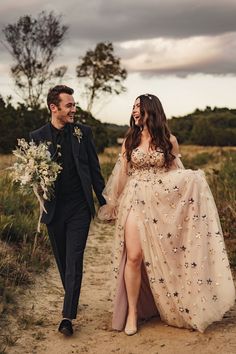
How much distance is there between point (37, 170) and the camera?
5578mm

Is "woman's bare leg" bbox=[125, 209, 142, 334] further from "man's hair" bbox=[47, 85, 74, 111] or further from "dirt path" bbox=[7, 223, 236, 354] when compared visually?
"man's hair" bbox=[47, 85, 74, 111]

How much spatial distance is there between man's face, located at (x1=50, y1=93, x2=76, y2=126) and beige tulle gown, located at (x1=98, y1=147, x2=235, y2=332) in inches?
28.0

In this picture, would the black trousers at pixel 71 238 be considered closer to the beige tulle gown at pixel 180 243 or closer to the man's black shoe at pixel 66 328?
the man's black shoe at pixel 66 328

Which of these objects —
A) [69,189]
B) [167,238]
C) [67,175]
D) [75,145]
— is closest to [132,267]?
[167,238]

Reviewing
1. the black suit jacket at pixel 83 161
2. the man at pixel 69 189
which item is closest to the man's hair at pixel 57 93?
the man at pixel 69 189

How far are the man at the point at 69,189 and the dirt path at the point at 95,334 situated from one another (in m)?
0.23

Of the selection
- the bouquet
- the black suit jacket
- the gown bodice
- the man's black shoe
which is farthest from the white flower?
the man's black shoe

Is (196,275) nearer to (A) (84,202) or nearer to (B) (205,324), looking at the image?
(B) (205,324)

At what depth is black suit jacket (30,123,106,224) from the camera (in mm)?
5645

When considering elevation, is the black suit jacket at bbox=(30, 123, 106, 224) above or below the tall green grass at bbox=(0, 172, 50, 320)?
above

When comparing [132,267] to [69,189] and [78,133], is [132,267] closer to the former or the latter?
[69,189]

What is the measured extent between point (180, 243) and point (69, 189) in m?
1.11

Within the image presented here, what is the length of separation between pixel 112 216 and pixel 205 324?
4.32ft

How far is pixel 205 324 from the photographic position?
216 inches
